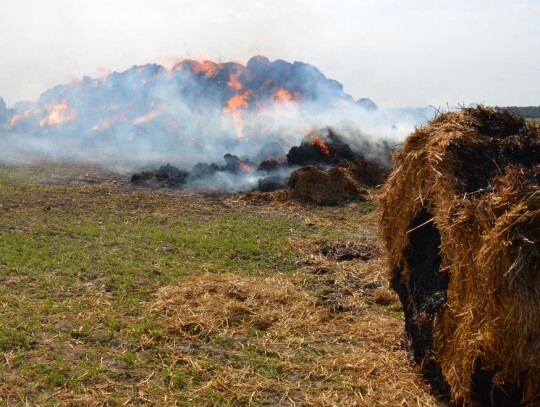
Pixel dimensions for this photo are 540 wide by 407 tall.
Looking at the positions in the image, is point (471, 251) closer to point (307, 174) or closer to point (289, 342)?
point (289, 342)

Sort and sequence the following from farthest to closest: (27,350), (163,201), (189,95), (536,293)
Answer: (189,95) → (163,201) → (27,350) → (536,293)

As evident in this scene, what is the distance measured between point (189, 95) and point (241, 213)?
39.4m

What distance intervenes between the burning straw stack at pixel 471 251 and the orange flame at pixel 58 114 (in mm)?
55022

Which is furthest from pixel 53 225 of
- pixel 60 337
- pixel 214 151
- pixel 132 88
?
pixel 132 88

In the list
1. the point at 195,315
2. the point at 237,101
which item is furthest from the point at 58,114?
the point at 195,315

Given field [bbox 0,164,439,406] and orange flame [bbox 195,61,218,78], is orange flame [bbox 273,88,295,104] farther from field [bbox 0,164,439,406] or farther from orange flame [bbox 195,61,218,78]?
field [bbox 0,164,439,406]

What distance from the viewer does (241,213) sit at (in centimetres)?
1756

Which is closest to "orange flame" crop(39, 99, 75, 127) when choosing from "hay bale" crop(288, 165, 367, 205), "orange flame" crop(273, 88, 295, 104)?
"orange flame" crop(273, 88, 295, 104)

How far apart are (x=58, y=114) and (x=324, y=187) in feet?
150

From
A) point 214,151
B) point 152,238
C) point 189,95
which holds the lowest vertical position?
point 152,238

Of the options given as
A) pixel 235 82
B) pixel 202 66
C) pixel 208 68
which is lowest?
pixel 235 82

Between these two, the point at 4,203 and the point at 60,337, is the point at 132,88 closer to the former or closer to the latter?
the point at 4,203

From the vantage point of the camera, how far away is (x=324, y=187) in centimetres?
2077

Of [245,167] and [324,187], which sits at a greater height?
[245,167]
